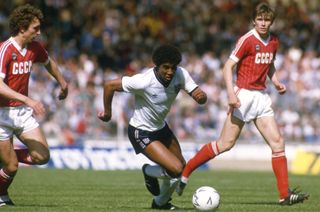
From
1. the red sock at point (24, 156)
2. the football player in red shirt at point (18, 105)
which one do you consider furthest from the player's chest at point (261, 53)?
the red sock at point (24, 156)

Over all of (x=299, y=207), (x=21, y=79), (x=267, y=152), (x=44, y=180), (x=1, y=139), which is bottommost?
(x=267, y=152)

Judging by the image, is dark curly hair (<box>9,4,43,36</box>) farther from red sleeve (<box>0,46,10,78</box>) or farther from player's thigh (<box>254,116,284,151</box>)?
player's thigh (<box>254,116,284,151</box>)

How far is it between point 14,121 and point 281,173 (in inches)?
146

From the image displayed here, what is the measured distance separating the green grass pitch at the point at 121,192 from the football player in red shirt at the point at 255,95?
A: 72 cm

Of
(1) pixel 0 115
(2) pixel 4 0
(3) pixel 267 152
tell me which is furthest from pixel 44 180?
(2) pixel 4 0

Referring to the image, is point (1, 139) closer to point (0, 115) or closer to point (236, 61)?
point (0, 115)

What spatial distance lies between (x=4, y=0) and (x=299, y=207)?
20935 millimetres

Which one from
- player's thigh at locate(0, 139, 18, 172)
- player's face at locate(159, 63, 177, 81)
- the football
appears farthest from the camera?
player's thigh at locate(0, 139, 18, 172)

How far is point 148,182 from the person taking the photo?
12242 millimetres

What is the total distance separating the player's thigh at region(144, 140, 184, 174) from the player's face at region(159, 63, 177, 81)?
89cm

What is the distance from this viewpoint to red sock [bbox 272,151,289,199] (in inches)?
499

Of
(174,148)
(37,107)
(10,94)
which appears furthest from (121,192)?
(37,107)

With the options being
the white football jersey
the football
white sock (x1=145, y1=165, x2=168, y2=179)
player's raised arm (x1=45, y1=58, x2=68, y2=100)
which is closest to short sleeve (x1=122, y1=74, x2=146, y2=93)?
the white football jersey

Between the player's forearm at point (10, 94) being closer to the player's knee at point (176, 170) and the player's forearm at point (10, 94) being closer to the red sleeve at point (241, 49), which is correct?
the player's knee at point (176, 170)
